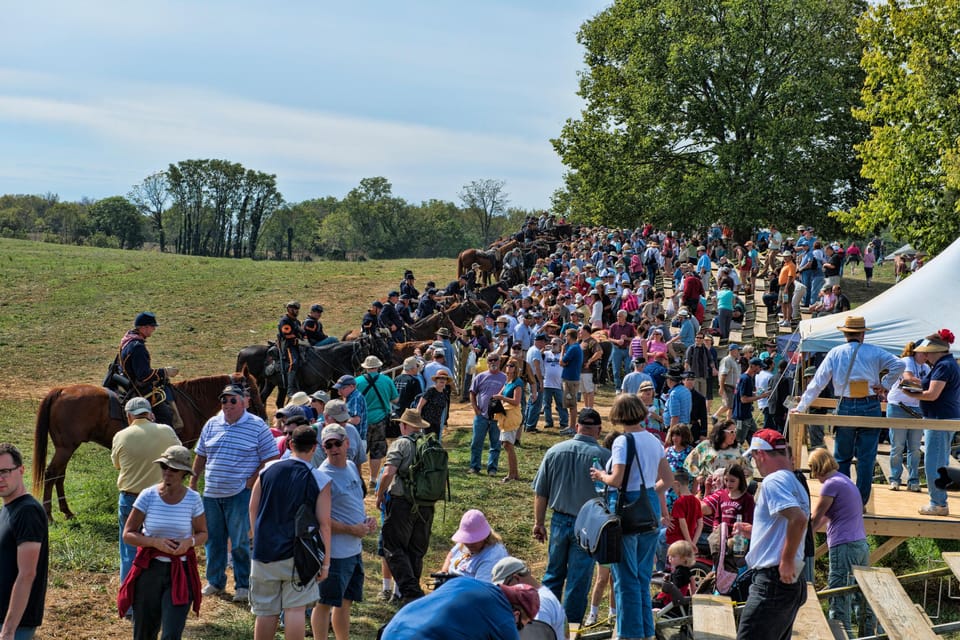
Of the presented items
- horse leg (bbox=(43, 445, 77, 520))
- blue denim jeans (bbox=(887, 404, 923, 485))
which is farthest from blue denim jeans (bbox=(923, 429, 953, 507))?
horse leg (bbox=(43, 445, 77, 520))

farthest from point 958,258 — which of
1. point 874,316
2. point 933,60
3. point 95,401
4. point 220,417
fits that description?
point 933,60

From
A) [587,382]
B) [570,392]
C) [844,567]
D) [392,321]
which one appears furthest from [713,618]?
[392,321]

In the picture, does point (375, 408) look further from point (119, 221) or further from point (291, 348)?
point (119, 221)

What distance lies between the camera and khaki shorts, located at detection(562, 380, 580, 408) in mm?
16922

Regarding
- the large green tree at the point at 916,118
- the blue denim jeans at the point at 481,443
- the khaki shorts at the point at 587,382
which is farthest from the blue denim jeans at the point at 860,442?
the large green tree at the point at 916,118

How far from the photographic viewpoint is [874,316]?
13.3 meters

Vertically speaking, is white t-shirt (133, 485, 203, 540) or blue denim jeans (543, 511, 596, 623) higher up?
white t-shirt (133, 485, 203, 540)

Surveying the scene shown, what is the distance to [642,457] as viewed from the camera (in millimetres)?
7203

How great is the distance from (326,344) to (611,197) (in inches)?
982

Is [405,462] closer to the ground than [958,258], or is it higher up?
closer to the ground

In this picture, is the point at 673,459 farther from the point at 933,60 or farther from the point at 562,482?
the point at 933,60

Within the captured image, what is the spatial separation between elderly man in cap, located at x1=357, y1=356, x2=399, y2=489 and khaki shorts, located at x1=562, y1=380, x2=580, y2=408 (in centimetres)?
501

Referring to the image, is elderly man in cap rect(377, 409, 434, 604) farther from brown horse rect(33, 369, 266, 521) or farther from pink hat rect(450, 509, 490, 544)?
brown horse rect(33, 369, 266, 521)

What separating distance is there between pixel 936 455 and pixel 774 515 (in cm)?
440
